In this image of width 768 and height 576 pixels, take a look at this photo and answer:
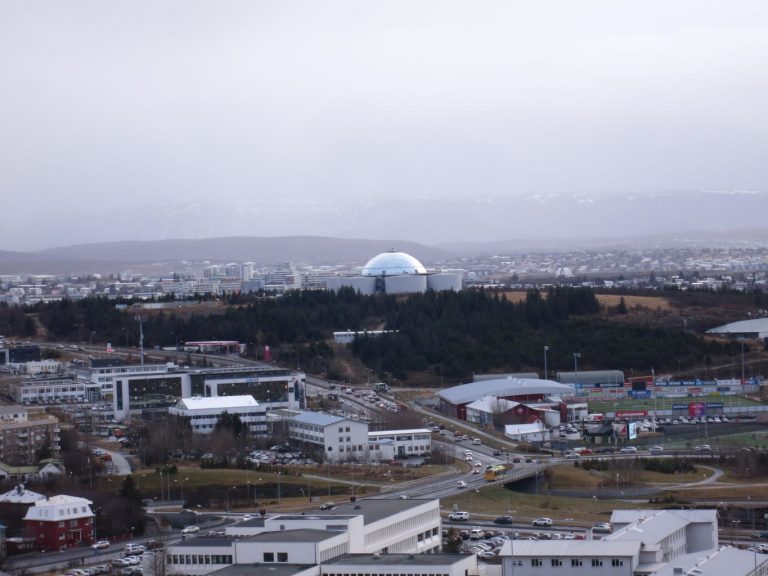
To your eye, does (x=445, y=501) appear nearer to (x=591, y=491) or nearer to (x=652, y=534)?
(x=591, y=491)

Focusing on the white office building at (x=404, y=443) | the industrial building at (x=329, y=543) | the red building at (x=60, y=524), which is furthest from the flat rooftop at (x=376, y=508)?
the white office building at (x=404, y=443)

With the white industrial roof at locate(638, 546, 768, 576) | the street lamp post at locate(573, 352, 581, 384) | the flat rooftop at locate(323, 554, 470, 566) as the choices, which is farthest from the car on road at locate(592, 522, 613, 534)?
the street lamp post at locate(573, 352, 581, 384)

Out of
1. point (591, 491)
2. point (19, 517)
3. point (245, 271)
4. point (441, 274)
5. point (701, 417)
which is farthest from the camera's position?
point (245, 271)

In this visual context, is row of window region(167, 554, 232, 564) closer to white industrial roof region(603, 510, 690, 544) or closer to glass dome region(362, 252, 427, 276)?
→ white industrial roof region(603, 510, 690, 544)

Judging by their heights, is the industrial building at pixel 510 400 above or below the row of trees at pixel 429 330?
below

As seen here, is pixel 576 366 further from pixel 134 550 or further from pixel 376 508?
pixel 134 550

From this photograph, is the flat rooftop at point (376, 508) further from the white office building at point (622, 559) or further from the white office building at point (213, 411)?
the white office building at point (213, 411)

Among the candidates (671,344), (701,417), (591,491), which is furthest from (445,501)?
(671,344)
